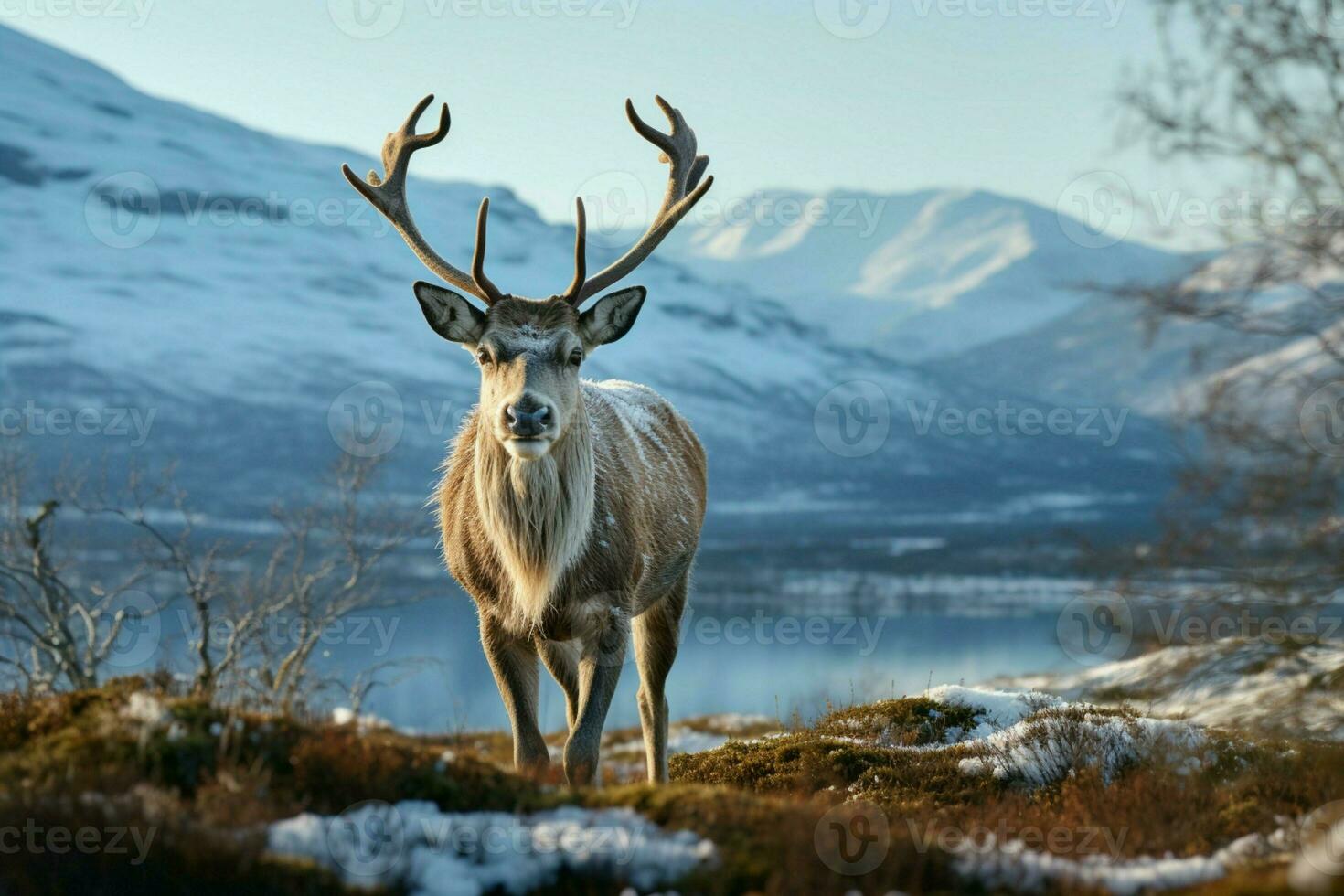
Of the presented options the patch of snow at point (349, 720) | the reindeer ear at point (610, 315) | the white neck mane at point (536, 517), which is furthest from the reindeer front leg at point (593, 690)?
the reindeer ear at point (610, 315)

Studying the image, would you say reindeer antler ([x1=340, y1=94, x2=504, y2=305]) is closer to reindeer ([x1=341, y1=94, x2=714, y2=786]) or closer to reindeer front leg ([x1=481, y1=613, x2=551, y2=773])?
reindeer ([x1=341, y1=94, x2=714, y2=786])

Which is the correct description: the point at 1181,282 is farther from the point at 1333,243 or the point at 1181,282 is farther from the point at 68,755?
the point at 68,755

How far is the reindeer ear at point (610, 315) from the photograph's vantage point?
30.1 feet

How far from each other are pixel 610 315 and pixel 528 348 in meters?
0.90

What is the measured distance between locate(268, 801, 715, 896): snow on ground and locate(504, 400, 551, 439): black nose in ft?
8.95

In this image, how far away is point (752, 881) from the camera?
17.5 ft

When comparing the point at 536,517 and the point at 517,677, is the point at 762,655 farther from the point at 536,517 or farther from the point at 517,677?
the point at 536,517

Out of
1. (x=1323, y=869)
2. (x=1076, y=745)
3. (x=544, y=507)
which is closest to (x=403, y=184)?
(x=544, y=507)

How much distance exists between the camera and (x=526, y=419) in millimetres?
7980

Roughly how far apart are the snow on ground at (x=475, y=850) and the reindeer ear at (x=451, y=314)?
389 cm

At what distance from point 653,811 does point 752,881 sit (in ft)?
3.03

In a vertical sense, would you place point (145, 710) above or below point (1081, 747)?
above

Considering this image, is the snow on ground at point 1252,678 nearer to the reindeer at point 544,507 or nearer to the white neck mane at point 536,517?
the reindeer at point 544,507

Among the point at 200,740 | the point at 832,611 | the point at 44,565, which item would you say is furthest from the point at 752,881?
the point at 832,611
